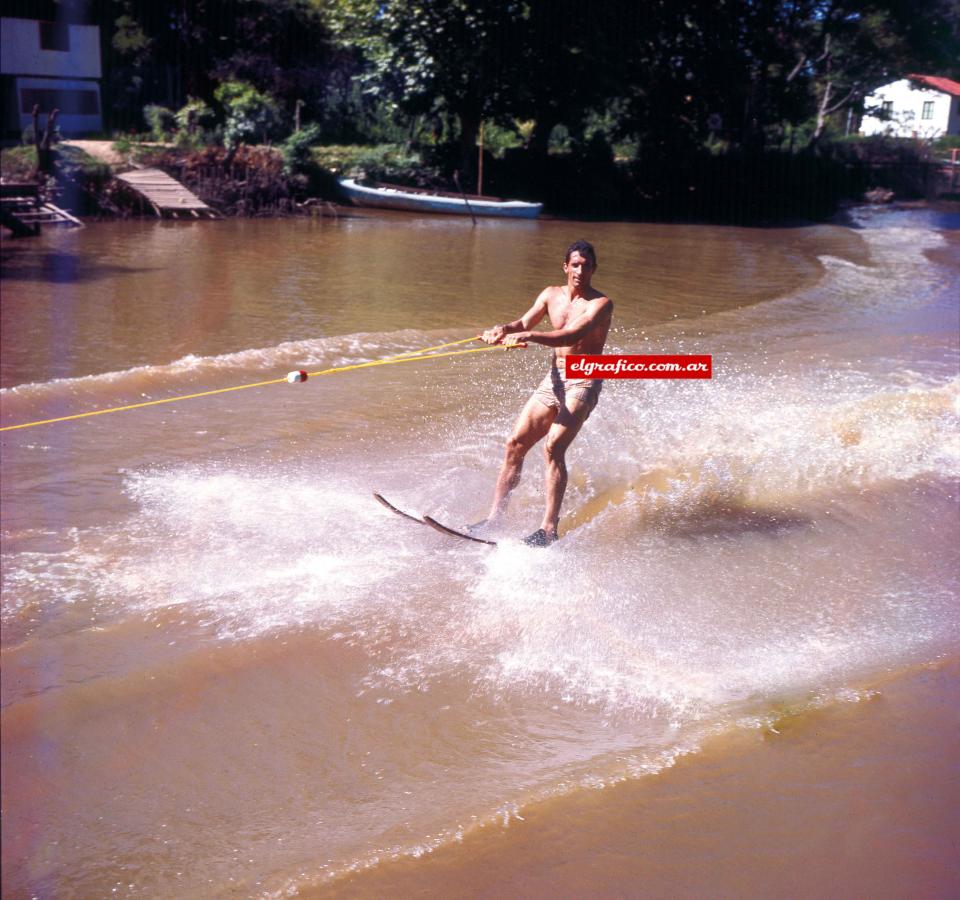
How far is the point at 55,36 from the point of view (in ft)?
116

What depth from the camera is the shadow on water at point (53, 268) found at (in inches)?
631

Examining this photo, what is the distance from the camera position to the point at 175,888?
3578 millimetres

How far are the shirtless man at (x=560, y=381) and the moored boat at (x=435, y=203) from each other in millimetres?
22397

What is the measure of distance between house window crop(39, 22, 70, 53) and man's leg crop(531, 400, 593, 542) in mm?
34888

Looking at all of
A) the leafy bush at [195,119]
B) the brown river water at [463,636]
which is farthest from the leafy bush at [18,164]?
the brown river water at [463,636]

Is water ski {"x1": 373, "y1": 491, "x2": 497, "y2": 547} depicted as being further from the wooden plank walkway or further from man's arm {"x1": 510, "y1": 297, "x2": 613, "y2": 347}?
the wooden plank walkway

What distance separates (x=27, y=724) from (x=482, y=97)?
27.8 metres

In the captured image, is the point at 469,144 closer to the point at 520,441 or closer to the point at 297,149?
the point at 297,149

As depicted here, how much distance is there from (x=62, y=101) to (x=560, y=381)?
35.7 meters

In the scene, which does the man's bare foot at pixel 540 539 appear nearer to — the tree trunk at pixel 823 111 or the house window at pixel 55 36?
the house window at pixel 55 36

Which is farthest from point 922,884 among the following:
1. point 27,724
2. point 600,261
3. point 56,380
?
point 600,261

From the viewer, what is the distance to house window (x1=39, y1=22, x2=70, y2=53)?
35.1m

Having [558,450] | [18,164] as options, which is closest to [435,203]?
[18,164]

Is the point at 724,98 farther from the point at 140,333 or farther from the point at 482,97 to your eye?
the point at 140,333
